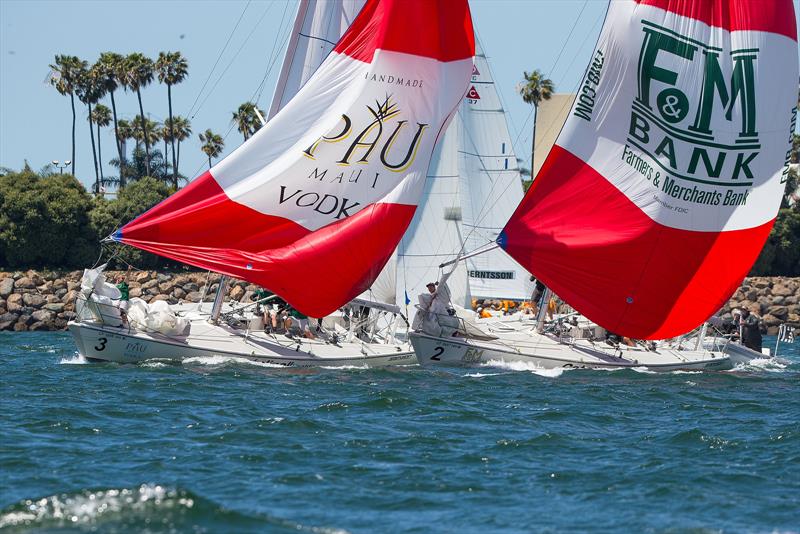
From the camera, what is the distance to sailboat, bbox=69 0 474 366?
88.0ft

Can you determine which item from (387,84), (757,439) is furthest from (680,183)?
(757,439)

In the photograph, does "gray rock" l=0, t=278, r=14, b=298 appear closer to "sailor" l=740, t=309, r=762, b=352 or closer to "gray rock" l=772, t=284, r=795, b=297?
"sailor" l=740, t=309, r=762, b=352

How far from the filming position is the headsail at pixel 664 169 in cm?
2798

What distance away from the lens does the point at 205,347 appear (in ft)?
88.4

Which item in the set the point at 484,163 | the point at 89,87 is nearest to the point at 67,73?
the point at 89,87

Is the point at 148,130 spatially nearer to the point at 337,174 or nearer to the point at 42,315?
the point at 42,315

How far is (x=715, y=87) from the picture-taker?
28.4 metres

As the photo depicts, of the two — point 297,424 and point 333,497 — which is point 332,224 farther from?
point 333,497

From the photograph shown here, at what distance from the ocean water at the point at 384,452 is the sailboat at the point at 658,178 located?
7.17 ft

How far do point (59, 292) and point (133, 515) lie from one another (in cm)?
4000

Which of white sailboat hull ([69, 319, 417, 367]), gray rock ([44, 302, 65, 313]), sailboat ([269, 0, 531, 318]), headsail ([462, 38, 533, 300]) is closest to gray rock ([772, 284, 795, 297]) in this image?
sailboat ([269, 0, 531, 318])

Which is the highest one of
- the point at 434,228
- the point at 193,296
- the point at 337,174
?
the point at 337,174

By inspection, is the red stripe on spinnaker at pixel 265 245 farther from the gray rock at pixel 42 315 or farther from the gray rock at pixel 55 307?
the gray rock at pixel 55 307

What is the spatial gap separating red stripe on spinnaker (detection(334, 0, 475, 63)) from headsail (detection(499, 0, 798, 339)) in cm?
359
